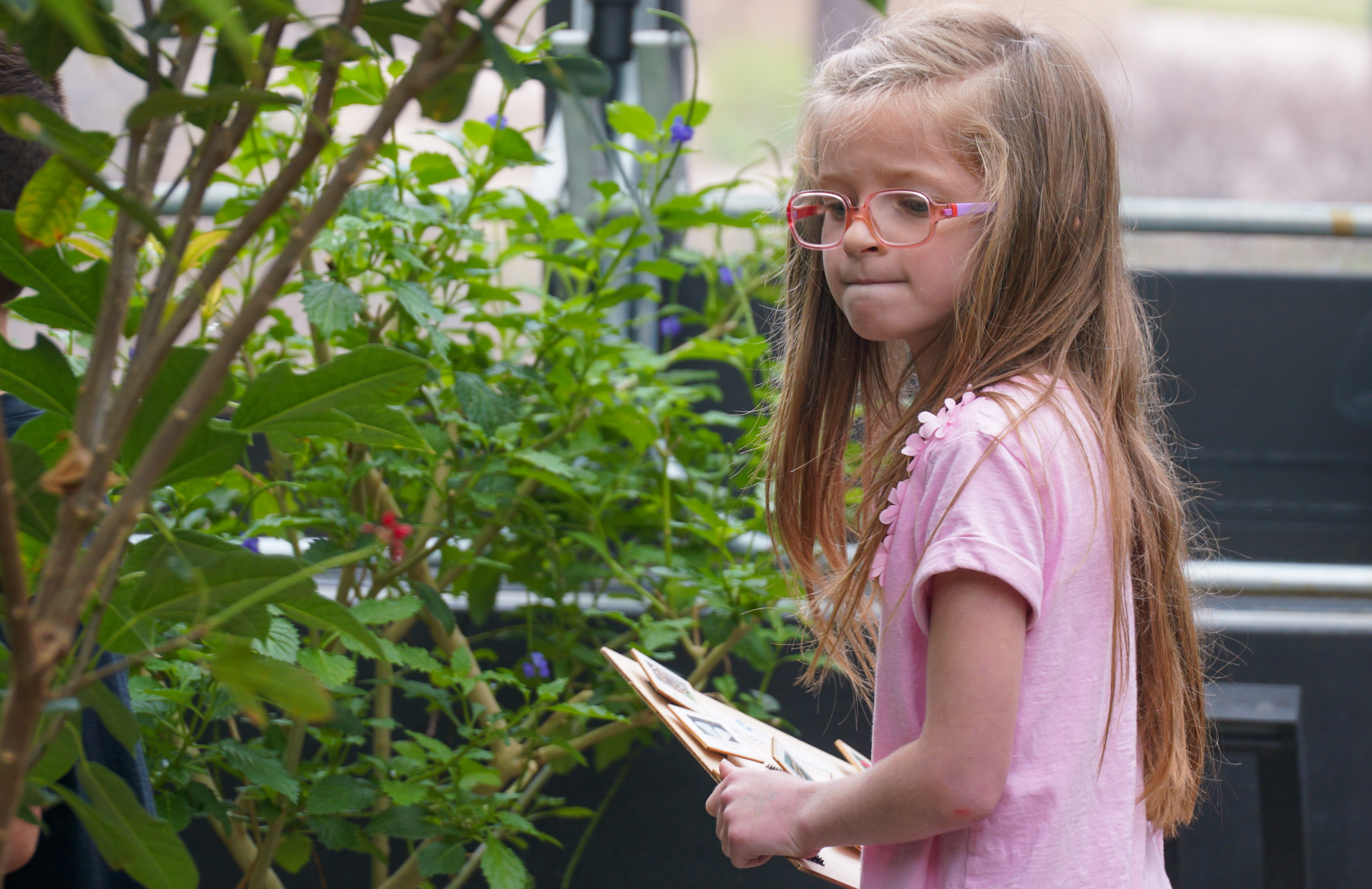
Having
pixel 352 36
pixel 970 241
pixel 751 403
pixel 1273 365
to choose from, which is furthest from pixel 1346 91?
pixel 352 36

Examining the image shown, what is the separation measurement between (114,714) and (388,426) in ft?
Answer: 0.67

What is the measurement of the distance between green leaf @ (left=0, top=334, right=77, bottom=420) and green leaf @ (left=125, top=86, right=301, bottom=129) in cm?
14

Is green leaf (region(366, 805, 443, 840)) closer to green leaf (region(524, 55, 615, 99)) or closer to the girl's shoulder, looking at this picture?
the girl's shoulder

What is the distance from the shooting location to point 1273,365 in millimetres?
2357

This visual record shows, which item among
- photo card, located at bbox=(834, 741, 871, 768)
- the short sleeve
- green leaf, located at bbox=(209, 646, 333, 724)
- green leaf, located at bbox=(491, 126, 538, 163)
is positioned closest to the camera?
green leaf, located at bbox=(209, 646, 333, 724)

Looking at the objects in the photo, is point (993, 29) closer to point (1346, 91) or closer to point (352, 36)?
point (352, 36)

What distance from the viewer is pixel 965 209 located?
0.75m

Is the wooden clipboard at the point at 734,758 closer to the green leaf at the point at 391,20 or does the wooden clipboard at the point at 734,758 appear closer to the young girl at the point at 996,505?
the young girl at the point at 996,505

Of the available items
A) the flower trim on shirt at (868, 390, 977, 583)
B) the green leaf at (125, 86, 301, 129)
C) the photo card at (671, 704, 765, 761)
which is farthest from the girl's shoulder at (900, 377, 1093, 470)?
the green leaf at (125, 86, 301, 129)

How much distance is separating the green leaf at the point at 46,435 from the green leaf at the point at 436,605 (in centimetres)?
52

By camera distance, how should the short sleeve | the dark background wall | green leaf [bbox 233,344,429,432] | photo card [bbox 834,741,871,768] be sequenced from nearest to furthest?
1. green leaf [bbox 233,344,429,432]
2. the short sleeve
3. photo card [bbox 834,741,871,768]
4. the dark background wall

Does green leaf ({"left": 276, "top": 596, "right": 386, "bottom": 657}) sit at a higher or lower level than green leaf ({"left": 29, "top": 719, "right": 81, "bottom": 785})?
higher

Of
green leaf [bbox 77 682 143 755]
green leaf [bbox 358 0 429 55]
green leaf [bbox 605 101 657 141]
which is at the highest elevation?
green leaf [bbox 605 101 657 141]

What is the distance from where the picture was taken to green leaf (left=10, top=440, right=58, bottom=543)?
0.47 meters
